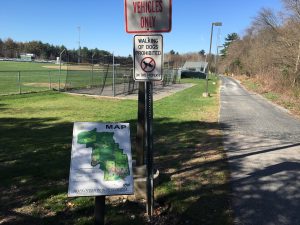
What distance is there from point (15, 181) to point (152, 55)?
10.1 feet

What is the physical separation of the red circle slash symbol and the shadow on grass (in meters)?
1.81

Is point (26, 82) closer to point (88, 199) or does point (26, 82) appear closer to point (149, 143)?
point (88, 199)

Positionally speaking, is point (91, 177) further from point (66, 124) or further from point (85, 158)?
point (66, 124)

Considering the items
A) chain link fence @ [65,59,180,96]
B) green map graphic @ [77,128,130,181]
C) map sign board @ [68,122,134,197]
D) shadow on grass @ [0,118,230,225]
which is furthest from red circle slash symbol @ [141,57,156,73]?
chain link fence @ [65,59,180,96]

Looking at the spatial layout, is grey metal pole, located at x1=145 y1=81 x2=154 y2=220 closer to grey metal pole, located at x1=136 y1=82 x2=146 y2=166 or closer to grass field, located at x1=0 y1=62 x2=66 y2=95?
grey metal pole, located at x1=136 y1=82 x2=146 y2=166

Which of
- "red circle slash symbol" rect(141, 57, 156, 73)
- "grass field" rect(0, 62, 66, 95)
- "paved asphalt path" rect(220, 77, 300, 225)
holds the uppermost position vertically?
"red circle slash symbol" rect(141, 57, 156, 73)

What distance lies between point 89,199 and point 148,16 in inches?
101

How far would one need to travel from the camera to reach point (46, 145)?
7848 millimetres

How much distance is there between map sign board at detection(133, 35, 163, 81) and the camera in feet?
13.1

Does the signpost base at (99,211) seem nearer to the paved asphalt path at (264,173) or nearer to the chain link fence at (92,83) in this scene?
the paved asphalt path at (264,173)

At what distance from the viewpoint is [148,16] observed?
3982 millimetres

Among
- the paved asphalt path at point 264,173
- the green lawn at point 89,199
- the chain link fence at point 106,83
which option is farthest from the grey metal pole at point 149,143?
the chain link fence at point 106,83

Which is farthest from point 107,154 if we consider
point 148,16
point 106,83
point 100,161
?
point 106,83

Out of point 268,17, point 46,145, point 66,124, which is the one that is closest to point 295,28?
point 66,124
